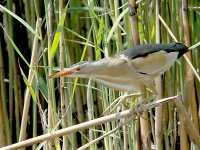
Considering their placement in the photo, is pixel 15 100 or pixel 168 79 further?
pixel 15 100

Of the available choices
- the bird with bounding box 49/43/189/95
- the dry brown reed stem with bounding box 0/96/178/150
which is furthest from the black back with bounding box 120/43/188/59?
the dry brown reed stem with bounding box 0/96/178/150

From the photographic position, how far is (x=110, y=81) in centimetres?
125

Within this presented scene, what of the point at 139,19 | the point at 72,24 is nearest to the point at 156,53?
the point at 139,19

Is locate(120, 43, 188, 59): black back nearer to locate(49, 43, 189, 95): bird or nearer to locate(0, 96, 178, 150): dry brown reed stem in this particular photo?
locate(49, 43, 189, 95): bird

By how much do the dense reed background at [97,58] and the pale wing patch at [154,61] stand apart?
0.05 meters

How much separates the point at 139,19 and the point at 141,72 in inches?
7.3

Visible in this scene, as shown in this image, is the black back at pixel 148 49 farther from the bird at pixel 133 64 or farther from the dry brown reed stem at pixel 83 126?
the dry brown reed stem at pixel 83 126

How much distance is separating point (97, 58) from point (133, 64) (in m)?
0.20

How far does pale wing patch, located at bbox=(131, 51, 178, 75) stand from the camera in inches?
49.4

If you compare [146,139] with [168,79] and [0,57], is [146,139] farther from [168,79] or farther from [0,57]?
[0,57]

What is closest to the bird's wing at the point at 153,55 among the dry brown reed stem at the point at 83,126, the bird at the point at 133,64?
the bird at the point at 133,64

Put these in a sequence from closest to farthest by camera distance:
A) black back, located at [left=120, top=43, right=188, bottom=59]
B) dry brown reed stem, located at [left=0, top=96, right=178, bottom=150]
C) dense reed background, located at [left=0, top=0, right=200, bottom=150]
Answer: dry brown reed stem, located at [left=0, top=96, right=178, bottom=150] → black back, located at [left=120, top=43, right=188, bottom=59] → dense reed background, located at [left=0, top=0, right=200, bottom=150]

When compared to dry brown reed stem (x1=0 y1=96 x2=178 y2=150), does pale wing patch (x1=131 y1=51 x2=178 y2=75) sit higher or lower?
higher

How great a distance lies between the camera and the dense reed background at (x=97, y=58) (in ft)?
4.42
